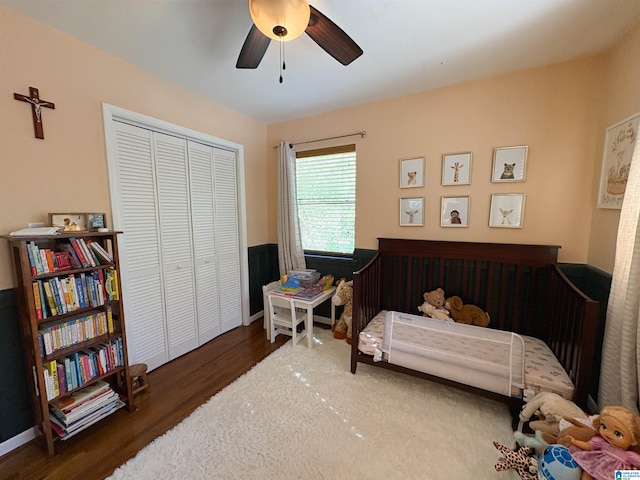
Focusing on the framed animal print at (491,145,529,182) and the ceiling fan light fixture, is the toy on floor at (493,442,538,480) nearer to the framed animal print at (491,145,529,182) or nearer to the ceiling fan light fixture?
the framed animal print at (491,145,529,182)

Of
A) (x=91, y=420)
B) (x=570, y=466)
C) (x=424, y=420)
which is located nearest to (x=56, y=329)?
(x=91, y=420)

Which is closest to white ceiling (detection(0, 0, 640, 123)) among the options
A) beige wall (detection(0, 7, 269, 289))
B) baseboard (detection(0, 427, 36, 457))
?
beige wall (detection(0, 7, 269, 289))

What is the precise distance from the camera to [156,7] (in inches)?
53.1

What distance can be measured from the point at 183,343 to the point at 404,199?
252 cm

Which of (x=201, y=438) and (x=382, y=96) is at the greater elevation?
(x=382, y=96)

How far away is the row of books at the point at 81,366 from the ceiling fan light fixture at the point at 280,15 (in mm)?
2044

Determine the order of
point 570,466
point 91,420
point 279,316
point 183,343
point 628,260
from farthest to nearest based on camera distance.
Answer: point 279,316
point 183,343
point 91,420
point 628,260
point 570,466

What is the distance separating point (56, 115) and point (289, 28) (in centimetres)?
155

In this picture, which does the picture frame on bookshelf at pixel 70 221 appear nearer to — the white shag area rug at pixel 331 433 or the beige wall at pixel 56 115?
the beige wall at pixel 56 115

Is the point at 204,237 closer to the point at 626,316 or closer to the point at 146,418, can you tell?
the point at 146,418

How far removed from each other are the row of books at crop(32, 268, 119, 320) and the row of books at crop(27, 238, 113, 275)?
0.07 meters

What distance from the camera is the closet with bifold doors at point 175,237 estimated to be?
1937 millimetres

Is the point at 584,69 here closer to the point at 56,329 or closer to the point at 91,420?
the point at 56,329

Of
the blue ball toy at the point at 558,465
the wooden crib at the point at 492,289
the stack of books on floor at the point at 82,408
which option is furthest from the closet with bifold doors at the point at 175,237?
the blue ball toy at the point at 558,465
